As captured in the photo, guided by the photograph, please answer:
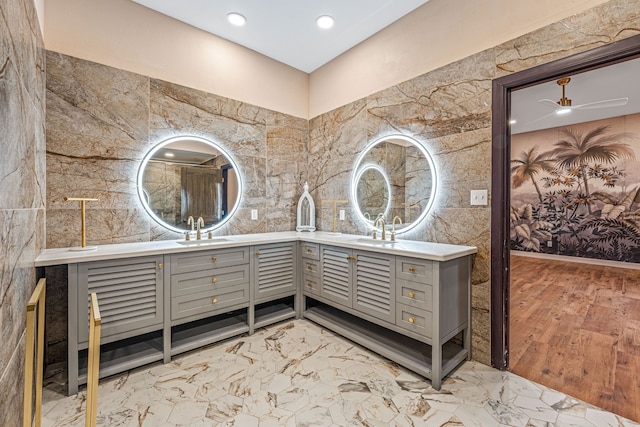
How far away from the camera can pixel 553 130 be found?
545 cm

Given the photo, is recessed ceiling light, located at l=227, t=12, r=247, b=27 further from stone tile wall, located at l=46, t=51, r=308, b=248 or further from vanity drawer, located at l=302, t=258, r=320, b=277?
vanity drawer, located at l=302, t=258, r=320, b=277

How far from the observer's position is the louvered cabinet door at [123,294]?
178 cm

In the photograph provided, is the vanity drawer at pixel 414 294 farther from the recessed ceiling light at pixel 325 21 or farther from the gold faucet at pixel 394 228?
the recessed ceiling light at pixel 325 21

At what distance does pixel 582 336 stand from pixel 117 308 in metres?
3.76

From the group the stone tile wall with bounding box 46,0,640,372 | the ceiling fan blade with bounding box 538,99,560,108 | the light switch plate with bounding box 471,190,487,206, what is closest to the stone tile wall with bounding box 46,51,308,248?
the stone tile wall with bounding box 46,0,640,372

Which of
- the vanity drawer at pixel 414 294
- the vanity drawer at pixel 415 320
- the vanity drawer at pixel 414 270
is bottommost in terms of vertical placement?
the vanity drawer at pixel 415 320

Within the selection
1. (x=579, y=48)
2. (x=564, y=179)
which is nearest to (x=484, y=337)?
(x=579, y=48)

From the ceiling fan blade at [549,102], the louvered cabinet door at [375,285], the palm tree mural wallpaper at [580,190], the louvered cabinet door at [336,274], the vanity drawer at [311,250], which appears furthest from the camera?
the palm tree mural wallpaper at [580,190]

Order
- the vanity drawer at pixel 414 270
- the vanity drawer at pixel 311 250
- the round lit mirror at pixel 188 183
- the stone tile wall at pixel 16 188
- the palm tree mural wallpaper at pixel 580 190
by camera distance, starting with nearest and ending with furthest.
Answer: the stone tile wall at pixel 16 188
the vanity drawer at pixel 414 270
the round lit mirror at pixel 188 183
the vanity drawer at pixel 311 250
the palm tree mural wallpaper at pixel 580 190

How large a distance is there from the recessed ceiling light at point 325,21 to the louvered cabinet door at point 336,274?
2.14m

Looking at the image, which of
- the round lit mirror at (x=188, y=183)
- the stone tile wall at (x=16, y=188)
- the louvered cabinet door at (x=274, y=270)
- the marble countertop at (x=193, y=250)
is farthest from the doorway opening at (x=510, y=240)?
the stone tile wall at (x=16, y=188)

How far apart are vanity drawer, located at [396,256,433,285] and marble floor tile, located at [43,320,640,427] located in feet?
2.25

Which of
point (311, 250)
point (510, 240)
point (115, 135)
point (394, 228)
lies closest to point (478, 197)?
point (510, 240)

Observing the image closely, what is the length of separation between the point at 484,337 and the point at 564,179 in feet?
16.3
